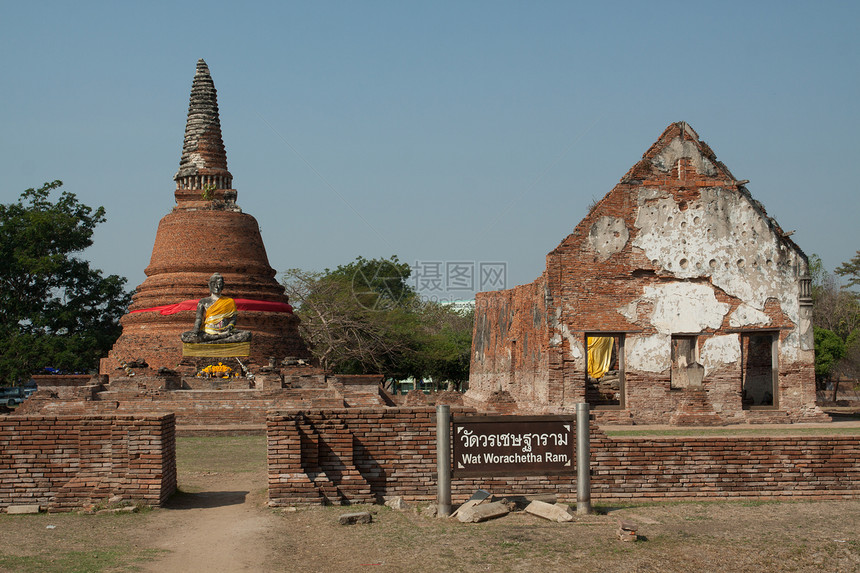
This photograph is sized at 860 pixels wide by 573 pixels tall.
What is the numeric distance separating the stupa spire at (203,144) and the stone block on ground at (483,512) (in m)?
21.8

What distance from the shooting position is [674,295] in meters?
Result: 19.9

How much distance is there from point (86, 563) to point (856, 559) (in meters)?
6.10

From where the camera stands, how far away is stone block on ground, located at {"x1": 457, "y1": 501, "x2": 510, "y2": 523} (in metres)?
8.38

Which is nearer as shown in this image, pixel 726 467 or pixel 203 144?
pixel 726 467

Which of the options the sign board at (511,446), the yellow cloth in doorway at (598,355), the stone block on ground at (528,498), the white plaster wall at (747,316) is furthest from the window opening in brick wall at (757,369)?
the sign board at (511,446)

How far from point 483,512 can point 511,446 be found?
679mm

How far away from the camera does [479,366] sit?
2827cm

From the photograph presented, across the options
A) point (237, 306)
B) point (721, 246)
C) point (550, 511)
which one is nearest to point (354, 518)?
point (550, 511)

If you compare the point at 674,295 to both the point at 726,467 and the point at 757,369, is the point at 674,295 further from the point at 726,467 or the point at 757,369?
the point at 726,467

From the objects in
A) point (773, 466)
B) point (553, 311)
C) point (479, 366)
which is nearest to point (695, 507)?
point (773, 466)

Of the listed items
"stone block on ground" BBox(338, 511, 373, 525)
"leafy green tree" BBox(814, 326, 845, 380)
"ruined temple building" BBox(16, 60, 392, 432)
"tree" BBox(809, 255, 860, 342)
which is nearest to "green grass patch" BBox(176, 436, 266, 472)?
"ruined temple building" BBox(16, 60, 392, 432)

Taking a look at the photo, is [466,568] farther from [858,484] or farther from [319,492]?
[858,484]

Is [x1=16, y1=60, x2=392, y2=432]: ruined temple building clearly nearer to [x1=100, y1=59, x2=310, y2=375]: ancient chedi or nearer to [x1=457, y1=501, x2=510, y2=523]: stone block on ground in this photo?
[x1=100, y1=59, x2=310, y2=375]: ancient chedi

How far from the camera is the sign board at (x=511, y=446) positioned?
8.60 metres
